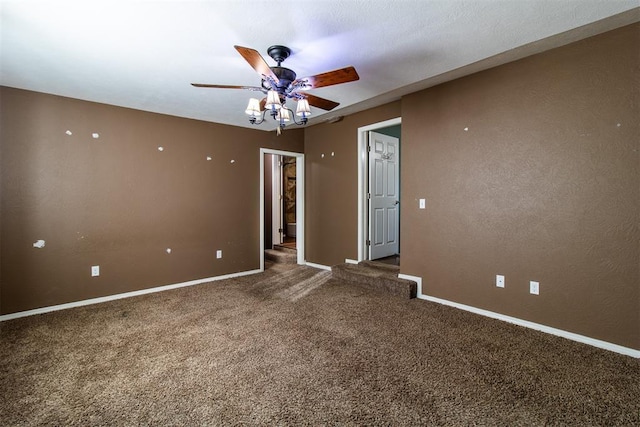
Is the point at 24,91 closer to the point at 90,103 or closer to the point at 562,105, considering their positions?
the point at 90,103

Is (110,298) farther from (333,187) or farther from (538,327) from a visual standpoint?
(538,327)

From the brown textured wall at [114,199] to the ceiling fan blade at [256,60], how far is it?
2517 millimetres

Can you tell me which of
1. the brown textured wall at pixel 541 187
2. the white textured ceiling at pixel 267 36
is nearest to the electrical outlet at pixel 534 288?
the brown textured wall at pixel 541 187

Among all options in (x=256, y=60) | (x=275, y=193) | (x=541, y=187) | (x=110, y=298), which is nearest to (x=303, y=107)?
(x=256, y=60)

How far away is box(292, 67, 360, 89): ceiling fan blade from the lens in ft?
6.81

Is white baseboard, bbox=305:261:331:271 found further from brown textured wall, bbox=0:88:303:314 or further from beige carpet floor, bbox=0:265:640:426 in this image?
→ beige carpet floor, bbox=0:265:640:426

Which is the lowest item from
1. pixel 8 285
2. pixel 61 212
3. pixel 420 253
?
pixel 8 285

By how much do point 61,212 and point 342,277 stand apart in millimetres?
3481

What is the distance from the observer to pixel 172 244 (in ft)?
13.6

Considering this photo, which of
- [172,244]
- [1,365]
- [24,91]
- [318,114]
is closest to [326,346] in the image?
[1,365]

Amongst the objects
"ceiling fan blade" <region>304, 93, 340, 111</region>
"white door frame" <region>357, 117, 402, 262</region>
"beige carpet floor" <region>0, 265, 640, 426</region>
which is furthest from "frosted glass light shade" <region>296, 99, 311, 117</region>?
"white door frame" <region>357, 117, 402, 262</region>

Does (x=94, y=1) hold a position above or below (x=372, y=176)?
above

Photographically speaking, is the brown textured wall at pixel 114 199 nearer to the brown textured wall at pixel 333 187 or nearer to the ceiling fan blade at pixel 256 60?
the brown textured wall at pixel 333 187

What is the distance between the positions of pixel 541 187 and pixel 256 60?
260 cm
